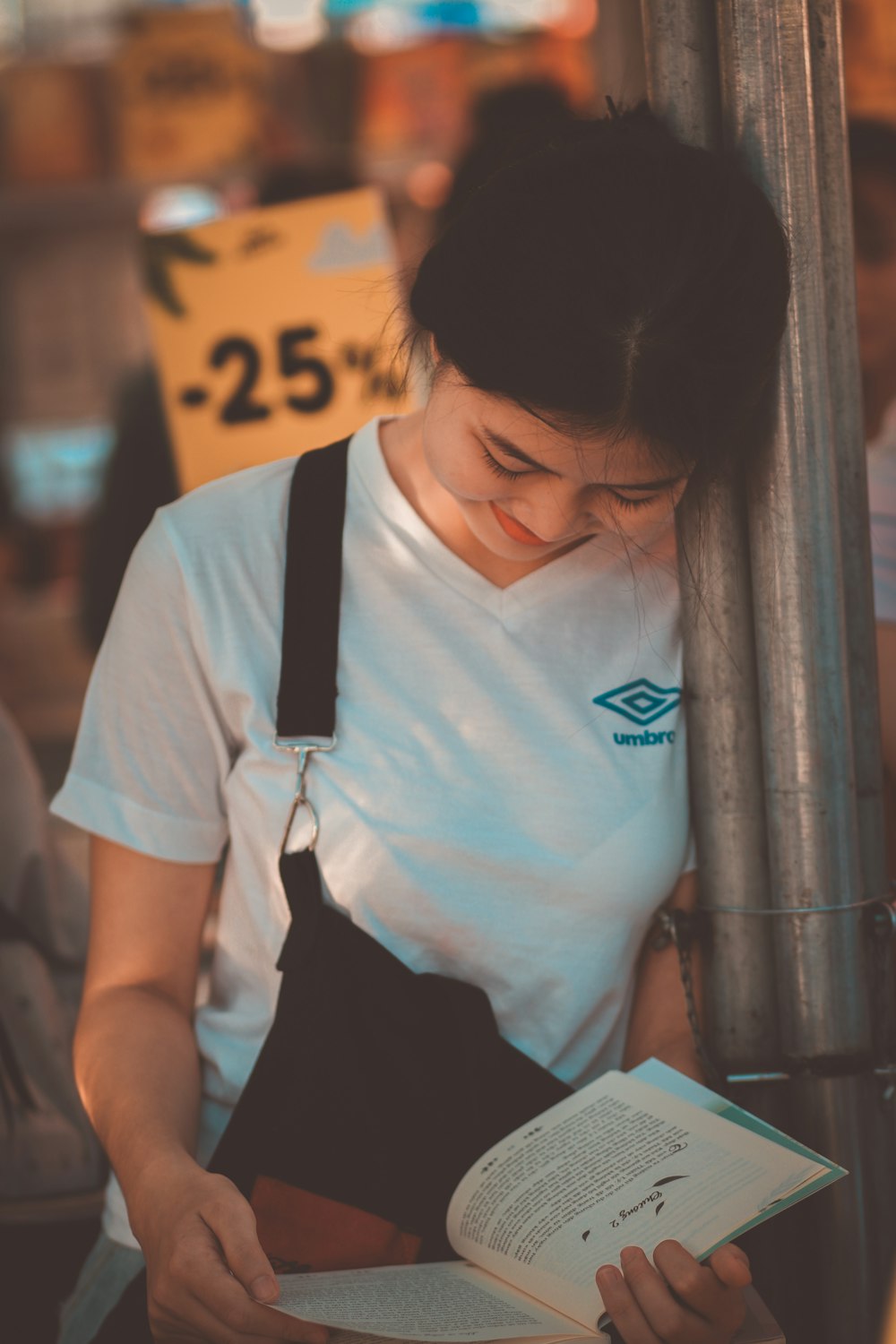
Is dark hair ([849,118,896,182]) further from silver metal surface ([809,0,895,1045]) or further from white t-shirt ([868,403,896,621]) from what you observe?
silver metal surface ([809,0,895,1045])

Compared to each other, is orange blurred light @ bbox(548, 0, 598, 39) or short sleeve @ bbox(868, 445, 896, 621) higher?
orange blurred light @ bbox(548, 0, 598, 39)

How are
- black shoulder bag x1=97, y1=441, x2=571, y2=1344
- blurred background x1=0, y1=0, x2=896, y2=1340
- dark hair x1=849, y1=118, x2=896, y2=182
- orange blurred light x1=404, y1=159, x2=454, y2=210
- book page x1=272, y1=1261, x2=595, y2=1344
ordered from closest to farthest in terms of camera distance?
book page x1=272, y1=1261, x2=595, y2=1344, black shoulder bag x1=97, y1=441, x2=571, y2=1344, dark hair x1=849, y1=118, x2=896, y2=182, blurred background x1=0, y1=0, x2=896, y2=1340, orange blurred light x1=404, y1=159, x2=454, y2=210

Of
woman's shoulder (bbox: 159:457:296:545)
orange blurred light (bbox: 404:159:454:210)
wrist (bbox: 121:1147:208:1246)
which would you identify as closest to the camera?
wrist (bbox: 121:1147:208:1246)

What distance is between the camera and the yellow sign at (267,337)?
86.8 inches

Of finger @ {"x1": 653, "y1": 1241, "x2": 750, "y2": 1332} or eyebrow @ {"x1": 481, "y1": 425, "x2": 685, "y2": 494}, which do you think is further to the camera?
eyebrow @ {"x1": 481, "y1": 425, "x2": 685, "y2": 494}

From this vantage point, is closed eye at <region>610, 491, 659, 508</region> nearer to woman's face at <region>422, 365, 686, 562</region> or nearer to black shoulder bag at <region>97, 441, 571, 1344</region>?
woman's face at <region>422, 365, 686, 562</region>

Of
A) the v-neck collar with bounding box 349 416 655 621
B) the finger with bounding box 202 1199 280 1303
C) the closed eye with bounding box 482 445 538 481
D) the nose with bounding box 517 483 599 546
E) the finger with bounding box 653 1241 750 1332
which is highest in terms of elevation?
the closed eye with bounding box 482 445 538 481

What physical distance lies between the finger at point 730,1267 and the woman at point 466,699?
326 mm

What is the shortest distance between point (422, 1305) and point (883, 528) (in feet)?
3.68

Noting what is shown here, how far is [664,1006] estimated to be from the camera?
52.5 inches

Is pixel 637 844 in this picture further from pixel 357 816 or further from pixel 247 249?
pixel 247 249

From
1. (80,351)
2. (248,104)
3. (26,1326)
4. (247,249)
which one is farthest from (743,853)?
(80,351)

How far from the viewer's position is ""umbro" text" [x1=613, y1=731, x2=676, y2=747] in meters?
1.29

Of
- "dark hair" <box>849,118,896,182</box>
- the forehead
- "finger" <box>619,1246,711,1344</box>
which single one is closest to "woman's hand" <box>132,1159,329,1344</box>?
"finger" <box>619,1246,711,1344</box>
